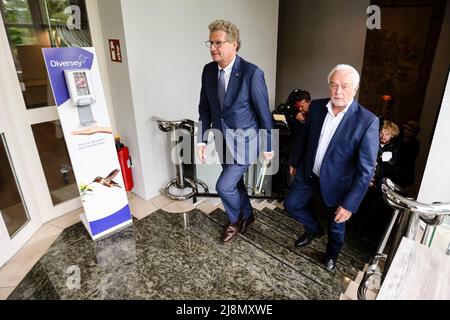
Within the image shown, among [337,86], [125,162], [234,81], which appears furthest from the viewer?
[125,162]

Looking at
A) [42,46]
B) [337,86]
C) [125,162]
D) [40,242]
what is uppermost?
[42,46]

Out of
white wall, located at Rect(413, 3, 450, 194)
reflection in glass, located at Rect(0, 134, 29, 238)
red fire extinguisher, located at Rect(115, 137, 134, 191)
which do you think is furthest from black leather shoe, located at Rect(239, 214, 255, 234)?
white wall, located at Rect(413, 3, 450, 194)

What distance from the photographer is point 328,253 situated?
215cm

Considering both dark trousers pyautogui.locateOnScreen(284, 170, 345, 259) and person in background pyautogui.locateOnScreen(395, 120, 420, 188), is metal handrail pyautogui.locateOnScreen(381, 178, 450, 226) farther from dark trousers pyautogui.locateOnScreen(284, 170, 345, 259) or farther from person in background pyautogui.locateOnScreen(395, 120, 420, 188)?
person in background pyautogui.locateOnScreen(395, 120, 420, 188)

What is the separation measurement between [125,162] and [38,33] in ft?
4.23

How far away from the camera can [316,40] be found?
5434 millimetres

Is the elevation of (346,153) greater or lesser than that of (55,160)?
greater

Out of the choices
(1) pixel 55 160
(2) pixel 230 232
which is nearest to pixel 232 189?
(2) pixel 230 232

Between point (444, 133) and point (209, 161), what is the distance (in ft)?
6.80

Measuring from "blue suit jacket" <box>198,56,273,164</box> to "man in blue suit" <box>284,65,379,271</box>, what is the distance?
1.03ft

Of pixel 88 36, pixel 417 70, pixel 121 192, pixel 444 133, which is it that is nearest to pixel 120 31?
pixel 88 36

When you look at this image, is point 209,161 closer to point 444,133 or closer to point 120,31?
point 120,31

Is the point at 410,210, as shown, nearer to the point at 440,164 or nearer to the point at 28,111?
the point at 440,164

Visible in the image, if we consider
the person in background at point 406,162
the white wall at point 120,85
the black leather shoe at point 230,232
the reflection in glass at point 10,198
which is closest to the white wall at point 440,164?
the person in background at point 406,162
